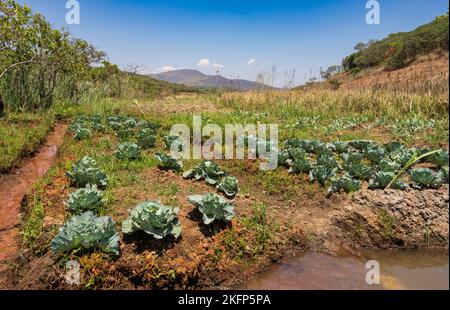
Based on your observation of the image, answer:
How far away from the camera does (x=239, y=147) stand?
22.8 feet

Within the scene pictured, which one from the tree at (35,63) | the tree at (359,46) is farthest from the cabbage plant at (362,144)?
the tree at (359,46)

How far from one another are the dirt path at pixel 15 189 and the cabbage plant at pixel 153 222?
1204mm

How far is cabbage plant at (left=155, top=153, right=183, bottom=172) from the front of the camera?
5.51 meters

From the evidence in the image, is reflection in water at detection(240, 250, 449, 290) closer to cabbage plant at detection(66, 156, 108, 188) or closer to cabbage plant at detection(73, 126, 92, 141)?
cabbage plant at detection(66, 156, 108, 188)

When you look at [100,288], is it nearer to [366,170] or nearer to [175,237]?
[175,237]

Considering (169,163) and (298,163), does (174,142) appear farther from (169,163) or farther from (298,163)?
(298,163)

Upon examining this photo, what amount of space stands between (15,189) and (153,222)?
3418 millimetres

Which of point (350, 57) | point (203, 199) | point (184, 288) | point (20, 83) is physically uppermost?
point (350, 57)

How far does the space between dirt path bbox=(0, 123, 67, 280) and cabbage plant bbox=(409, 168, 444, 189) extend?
4.52 meters

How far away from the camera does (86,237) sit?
3.27 meters

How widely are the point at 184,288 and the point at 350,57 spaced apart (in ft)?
152

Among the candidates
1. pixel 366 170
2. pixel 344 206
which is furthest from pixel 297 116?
pixel 344 206

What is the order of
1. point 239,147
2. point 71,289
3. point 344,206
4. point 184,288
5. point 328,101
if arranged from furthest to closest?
point 328,101 → point 239,147 → point 344,206 → point 184,288 → point 71,289

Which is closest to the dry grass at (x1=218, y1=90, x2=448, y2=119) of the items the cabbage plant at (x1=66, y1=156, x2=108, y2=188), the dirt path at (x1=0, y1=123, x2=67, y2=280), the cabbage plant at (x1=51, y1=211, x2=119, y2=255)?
the dirt path at (x1=0, y1=123, x2=67, y2=280)
